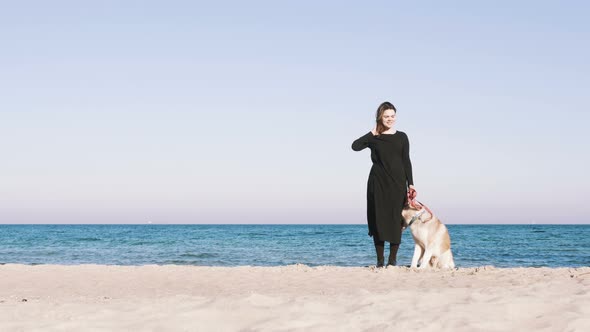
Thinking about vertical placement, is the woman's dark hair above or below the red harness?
above

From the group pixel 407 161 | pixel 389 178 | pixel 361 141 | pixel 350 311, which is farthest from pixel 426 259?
pixel 350 311

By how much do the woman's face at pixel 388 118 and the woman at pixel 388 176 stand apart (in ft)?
0.05

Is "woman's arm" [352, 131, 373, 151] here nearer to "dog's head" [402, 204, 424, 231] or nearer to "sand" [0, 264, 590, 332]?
"dog's head" [402, 204, 424, 231]

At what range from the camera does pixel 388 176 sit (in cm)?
774

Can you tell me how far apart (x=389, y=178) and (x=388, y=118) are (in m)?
0.79

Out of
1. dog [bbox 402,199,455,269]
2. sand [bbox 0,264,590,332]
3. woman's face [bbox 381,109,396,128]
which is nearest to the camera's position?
sand [bbox 0,264,590,332]

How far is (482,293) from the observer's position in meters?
4.40

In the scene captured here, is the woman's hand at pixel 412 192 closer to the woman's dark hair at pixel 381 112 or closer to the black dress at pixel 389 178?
the black dress at pixel 389 178

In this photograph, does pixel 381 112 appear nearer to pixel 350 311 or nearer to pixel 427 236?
pixel 427 236

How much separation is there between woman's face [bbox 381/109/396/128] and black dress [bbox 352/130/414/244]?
158mm

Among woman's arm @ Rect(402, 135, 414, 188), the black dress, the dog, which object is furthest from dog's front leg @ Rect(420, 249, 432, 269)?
woman's arm @ Rect(402, 135, 414, 188)

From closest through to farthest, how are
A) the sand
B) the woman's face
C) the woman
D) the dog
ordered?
the sand < the dog < the woman's face < the woman

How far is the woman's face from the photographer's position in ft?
24.8

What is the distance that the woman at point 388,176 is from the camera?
Result: 7.69 metres
